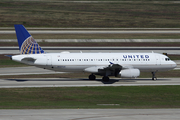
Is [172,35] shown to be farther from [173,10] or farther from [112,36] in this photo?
[173,10]

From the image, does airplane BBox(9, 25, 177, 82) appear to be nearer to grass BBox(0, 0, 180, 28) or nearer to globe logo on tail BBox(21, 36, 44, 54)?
globe logo on tail BBox(21, 36, 44, 54)

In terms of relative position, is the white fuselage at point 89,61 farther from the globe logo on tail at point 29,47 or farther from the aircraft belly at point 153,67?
the globe logo on tail at point 29,47

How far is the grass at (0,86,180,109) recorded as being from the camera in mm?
31734

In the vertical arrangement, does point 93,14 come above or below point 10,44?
above

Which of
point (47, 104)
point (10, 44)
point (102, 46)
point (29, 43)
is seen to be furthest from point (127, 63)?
point (10, 44)

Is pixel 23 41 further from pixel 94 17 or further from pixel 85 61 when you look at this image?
pixel 94 17

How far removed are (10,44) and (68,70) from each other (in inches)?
1828

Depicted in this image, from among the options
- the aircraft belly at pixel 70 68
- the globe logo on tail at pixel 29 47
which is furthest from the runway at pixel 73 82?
the globe logo on tail at pixel 29 47

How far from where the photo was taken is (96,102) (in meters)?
33.7

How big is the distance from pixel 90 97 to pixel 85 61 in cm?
1156

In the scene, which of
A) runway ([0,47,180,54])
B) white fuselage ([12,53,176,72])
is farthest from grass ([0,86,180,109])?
runway ([0,47,180,54])
